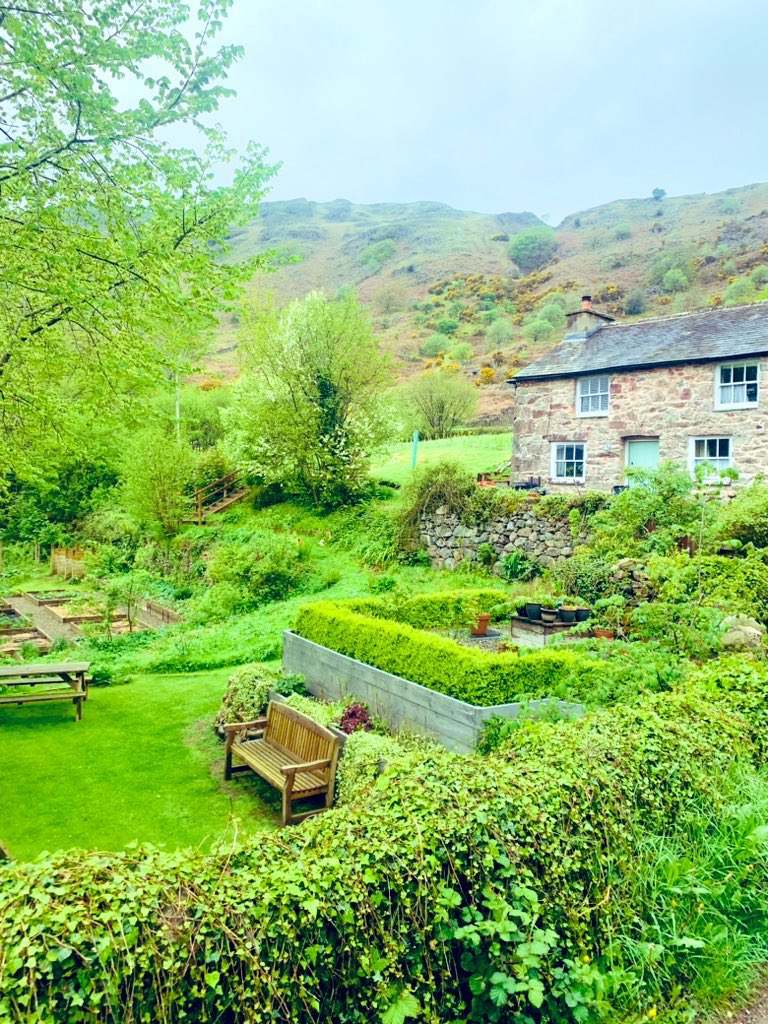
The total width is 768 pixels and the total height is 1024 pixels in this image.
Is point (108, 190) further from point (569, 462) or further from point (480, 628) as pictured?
point (569, 462)

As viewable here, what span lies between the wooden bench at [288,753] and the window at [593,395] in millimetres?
17153

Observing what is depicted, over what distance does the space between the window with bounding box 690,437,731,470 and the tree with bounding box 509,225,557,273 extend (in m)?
85.0

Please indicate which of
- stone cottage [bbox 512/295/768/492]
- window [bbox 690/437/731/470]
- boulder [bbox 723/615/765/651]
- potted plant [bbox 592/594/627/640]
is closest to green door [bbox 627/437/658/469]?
stone cottage [bbox 512/295/768/492]

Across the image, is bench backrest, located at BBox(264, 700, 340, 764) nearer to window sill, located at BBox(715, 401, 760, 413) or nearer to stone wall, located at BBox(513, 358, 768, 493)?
stone wall, located at BBox(513, 358, 768, 493)

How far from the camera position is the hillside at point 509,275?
62.2m

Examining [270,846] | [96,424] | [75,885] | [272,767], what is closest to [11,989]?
[75,885]

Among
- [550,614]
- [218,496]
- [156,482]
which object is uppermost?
[156,482]

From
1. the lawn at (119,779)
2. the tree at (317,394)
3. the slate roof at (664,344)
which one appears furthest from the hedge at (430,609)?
the tree at (317,394)

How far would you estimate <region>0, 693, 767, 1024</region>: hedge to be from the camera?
100 inches

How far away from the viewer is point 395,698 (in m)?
8.20

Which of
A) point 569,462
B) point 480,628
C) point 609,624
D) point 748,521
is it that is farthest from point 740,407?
point 480,628

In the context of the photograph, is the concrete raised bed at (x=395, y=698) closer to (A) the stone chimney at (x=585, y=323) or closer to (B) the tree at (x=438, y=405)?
(A) the stone chimney at (x=585, y=323)

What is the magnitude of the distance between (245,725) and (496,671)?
3.24m

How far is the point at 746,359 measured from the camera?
19109 mm
